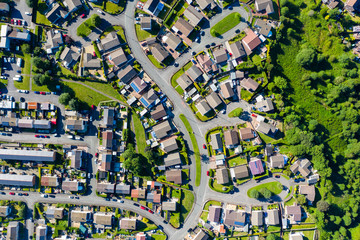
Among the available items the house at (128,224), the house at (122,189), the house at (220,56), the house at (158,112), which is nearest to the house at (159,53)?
the house at (158,112)

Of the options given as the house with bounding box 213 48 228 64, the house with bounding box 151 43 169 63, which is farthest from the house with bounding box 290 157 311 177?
the house with bounding box 151 43 169 63

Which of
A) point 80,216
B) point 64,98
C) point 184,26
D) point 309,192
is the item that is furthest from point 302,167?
point 64,98

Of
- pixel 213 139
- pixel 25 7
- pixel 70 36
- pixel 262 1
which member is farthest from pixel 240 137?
pixel 25 7

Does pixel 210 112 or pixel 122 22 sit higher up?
pixel 122 22

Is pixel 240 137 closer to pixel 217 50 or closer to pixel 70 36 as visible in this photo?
pixel 217 50

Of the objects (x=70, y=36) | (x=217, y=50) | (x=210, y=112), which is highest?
(x=70, y=36)
